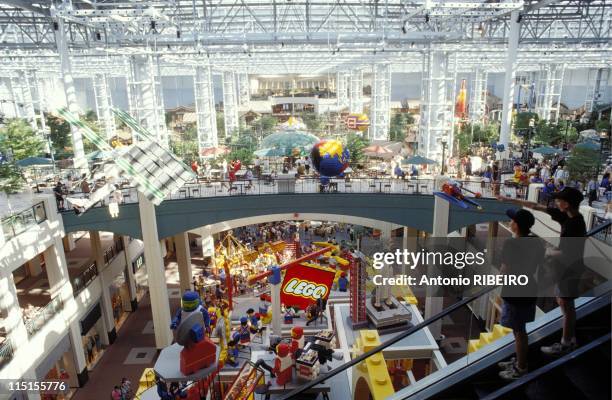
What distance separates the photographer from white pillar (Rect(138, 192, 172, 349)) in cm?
1582

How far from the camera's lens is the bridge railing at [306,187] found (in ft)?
56.1

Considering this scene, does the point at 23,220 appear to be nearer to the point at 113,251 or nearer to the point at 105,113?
the point at 113,251

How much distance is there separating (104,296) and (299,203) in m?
9.13

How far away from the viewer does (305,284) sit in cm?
1209

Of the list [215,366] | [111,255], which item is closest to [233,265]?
[111,255]

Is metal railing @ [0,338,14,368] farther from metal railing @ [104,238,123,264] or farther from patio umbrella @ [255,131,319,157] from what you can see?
patio umbrella @ [255,131,319,157]

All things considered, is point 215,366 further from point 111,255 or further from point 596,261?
point 111,255

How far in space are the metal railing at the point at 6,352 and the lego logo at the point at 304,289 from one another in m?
7.64

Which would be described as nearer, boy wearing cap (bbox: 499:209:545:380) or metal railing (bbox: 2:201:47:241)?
boy wearing cap (bbox: 499:209:545:380)

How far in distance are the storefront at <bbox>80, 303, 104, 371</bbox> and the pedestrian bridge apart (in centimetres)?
366

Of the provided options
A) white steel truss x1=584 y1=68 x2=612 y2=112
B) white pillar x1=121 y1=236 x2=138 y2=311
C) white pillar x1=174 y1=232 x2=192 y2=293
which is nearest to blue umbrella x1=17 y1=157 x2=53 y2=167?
white pillar x1=121 y1=236 x2=138 y2=311

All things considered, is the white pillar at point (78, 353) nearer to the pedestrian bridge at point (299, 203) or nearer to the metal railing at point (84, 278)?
the metal railing at point (84, 278)

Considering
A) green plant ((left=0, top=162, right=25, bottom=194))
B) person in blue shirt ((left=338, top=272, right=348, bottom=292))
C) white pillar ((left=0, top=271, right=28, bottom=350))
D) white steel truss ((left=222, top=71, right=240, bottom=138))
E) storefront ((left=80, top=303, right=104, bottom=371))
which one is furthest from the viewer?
white steel truss ((left=222, top=71, right=240, bottom=138))

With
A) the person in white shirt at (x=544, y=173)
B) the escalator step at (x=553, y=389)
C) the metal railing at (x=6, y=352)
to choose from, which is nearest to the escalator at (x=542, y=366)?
the escalator step at (x=553, y=389)
